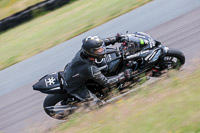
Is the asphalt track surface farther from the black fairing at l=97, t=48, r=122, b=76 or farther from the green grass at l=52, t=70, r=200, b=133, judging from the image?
the black fairing at l=97, t=48, r=122, b=76

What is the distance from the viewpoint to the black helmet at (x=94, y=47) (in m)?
5.45

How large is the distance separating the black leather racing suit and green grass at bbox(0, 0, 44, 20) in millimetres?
11386

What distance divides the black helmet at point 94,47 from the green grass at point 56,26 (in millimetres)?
5616

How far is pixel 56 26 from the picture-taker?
13.0 metres

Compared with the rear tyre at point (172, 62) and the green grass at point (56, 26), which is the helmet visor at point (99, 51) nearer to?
the rear tyre at point (172, 62)

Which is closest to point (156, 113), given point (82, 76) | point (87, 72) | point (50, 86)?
point (87, 72)

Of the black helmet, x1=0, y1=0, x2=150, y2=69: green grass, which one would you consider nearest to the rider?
the black helmet

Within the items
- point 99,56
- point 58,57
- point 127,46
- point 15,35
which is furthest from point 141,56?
point 15,35

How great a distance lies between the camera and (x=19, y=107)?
7.64 m

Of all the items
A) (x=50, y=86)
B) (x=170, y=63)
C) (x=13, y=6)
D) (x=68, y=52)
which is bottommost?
(x=170, y=63)

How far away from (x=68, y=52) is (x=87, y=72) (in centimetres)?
406

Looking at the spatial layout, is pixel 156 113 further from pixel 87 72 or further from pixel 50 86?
pixel 50 86

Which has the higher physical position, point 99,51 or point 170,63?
point 99,51

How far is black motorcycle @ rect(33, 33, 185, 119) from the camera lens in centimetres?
596
